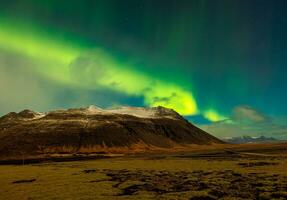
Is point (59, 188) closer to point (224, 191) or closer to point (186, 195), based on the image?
point (186, 195)

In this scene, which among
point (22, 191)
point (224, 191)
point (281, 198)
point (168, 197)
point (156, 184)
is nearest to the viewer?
point (281, 198)

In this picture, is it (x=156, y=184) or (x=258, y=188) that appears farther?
(x=156, y=184)

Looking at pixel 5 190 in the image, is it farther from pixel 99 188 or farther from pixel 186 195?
pixel 186 195

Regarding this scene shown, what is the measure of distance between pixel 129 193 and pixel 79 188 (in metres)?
9.56

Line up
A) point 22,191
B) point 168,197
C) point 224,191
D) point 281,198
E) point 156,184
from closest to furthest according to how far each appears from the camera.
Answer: point 281,198, point 168,197, point 224,191, point 22,191, point 156,184

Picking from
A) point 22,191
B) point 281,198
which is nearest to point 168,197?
point 281,198

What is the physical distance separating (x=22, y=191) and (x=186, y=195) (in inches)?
922

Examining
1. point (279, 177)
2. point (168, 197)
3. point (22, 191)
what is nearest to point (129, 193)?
point (168, 197)

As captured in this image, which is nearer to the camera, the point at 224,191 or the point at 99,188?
the point at 224,191

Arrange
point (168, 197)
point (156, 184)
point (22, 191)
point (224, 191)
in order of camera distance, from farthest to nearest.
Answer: point (156, 184), point (22, 191), point (224, 191), point (168, 197)

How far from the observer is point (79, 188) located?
5200 cm

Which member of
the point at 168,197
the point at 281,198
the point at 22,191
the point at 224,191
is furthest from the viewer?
A: the point at 22,191

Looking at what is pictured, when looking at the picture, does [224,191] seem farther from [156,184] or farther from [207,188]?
[156,184]

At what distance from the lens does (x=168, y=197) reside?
1641 inches
